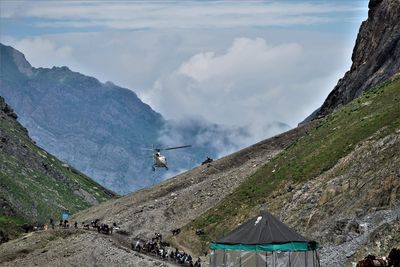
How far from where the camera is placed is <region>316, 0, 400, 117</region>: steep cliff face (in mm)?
129250

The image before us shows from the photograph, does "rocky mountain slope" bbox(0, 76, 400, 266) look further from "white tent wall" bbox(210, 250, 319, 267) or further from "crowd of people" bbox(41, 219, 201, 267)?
"white tent wall" bbox(210, 250, 319, 267)

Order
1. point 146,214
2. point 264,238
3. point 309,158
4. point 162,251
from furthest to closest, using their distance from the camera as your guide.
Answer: point 146,214 < point 309,158 < point 162,251 < point 264,238

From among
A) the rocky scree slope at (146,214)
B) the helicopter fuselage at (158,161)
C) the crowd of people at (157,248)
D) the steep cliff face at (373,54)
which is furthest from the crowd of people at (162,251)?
the steep cliff face at (373,54)

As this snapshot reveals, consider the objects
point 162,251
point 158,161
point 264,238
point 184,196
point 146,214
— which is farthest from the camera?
point 158,161

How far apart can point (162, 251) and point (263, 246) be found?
52144 mm

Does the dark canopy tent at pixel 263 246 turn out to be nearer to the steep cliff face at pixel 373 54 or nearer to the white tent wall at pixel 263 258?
the white tent wall at pixel 263 258

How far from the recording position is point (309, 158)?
10144 centimetres

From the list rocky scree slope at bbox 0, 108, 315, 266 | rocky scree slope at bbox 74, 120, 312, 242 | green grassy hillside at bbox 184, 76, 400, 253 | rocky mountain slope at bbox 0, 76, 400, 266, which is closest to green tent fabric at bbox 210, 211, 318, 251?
rocky mountain slope at bbox 0, 76, 400, 266

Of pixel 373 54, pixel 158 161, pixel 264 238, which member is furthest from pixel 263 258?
pixel 373 54

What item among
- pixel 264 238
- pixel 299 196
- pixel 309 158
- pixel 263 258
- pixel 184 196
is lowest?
pixel 263 258

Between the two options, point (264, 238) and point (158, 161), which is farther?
point (158, 161)

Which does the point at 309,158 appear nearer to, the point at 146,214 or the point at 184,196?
the point at 184,196

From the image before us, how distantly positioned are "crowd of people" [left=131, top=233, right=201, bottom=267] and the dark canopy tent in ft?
127

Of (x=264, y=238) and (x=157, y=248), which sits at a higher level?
(x=157, y=248)
